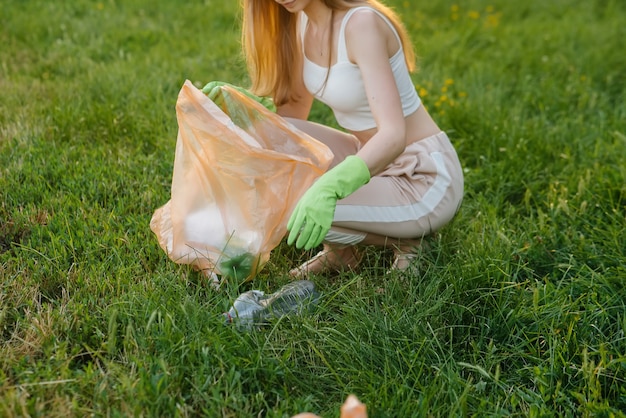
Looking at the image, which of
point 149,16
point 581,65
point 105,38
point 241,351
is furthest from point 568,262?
point 149,16

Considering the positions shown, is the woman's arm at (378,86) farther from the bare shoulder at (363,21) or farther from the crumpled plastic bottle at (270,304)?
the crumpled plastic bottle at (270,304)

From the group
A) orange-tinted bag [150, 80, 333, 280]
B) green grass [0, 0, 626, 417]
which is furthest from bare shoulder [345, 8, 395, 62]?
green grass [0, 0, 626, 417]

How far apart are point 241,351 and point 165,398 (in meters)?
0.25

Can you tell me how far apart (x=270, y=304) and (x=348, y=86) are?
2.29ft

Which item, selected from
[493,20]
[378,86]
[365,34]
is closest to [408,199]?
[378,86]

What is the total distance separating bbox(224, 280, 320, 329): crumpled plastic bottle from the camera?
6.40ft

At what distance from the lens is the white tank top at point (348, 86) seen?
2213mm

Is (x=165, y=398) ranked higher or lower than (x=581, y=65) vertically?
higher

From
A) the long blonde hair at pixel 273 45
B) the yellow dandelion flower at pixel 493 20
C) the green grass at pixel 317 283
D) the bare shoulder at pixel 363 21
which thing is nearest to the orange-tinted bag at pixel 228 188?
the green grass at pixel 317 283

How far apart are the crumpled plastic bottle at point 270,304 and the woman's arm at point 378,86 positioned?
0.39 m

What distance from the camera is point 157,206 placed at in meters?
2.58

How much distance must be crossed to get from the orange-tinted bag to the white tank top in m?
0.18

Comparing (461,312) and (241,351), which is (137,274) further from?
(461,312)

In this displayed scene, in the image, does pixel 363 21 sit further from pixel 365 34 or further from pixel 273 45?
pixel 273 45
